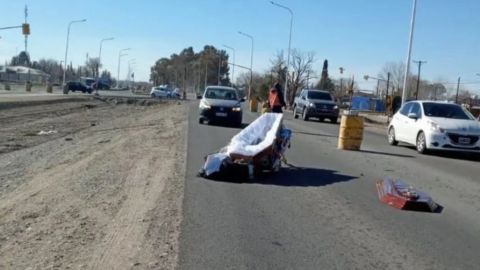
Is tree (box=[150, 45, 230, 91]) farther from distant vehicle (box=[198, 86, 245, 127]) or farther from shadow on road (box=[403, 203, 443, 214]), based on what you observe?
shadow on road (box=[403, 203, 443, 214])

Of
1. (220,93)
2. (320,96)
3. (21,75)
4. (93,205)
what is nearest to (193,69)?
(21,75)

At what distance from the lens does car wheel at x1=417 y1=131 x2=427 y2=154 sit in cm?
1856

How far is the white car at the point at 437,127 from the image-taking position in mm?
17891

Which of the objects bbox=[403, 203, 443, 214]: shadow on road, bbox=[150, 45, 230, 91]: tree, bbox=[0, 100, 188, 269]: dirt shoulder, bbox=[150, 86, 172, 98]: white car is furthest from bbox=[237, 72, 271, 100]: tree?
bbox=[403, 203, 443, 214]: shadow on road

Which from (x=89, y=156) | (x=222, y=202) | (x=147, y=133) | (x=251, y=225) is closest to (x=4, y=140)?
(x=147, y=133)

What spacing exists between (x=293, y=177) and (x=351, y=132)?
6.50m

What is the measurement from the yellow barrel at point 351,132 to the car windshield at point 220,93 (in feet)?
34.1

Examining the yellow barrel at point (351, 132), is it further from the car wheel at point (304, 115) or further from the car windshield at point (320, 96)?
the car windshield at point (320, 96)

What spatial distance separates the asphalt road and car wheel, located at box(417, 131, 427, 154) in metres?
4.55

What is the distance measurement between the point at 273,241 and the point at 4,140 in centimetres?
1803

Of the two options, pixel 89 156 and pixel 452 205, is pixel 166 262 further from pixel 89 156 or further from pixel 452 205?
pixel 89 156

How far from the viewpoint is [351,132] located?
1825 centimetres

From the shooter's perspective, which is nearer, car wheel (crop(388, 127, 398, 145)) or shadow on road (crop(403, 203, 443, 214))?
shadow on road (crop(403, 203, 443, 214))

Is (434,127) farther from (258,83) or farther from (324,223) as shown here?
(258,83)
